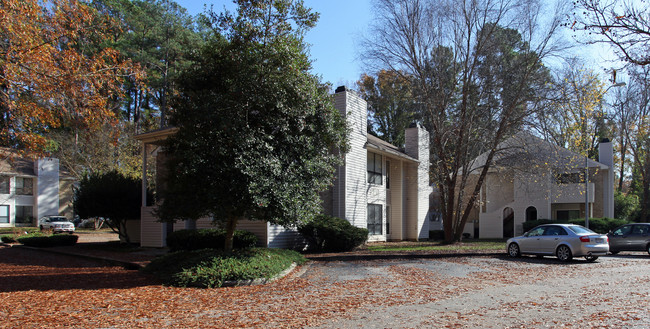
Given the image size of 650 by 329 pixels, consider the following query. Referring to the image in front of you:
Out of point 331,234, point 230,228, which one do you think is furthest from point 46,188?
point 230,228

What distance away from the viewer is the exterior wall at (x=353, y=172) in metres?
21.5

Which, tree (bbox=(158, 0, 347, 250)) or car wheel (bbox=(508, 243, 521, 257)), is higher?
tree (bbox=(158, 0, 347, 250))

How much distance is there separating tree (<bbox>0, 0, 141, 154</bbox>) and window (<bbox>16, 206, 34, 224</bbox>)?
37.6m

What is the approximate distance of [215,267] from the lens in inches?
465

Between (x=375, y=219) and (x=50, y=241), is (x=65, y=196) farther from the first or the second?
(x=375, y=219)

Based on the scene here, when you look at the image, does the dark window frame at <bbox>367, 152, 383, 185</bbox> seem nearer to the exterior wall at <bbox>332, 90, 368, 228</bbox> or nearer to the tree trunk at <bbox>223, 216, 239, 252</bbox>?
the exterior wall at <bbox>332, 90, 368, 228</bbox>

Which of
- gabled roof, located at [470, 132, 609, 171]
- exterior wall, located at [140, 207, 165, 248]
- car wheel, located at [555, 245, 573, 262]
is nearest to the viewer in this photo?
car wheel, located at [555, 245, 573, 262]

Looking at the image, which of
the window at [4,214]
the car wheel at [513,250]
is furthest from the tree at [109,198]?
the window at [4,214]

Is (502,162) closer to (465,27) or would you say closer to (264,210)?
(465,27)

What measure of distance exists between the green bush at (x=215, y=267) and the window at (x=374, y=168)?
36.5ft

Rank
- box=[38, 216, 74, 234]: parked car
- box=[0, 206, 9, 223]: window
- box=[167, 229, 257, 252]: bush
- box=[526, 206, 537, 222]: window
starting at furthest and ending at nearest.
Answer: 1. box=[0, 206, 9, 223]: window
2. box=[38, 216, 74, 234]: parked car
3. box=[526, 206, 537, 222]: window
4. box=[167, 229, 257, 252]: bush

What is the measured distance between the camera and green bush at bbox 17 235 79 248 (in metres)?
23.0

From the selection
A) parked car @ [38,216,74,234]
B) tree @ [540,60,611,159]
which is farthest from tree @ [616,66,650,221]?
parked car @ [38,216,74,234]

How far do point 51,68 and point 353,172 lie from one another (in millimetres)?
13262
